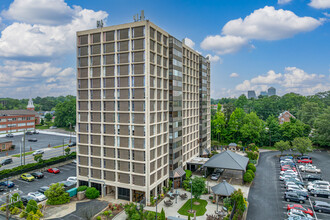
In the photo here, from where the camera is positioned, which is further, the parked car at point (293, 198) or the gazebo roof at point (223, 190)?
the parked car at point (293, 198)

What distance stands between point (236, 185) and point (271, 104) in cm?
11301

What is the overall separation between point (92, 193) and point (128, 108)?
51.9 feet

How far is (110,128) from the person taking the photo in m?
37.7

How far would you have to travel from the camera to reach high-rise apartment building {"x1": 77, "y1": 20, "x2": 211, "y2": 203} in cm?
3522

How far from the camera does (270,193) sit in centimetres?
4069

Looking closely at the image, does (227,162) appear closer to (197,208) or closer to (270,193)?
(270,193)

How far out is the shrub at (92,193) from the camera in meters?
37.1

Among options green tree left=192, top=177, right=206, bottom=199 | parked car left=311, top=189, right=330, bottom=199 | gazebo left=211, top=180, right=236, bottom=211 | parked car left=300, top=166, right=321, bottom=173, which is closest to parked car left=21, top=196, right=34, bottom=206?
green tree left=192, top=177, right=206, bottom=199

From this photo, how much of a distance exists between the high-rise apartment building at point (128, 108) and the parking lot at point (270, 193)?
1589 centimetres

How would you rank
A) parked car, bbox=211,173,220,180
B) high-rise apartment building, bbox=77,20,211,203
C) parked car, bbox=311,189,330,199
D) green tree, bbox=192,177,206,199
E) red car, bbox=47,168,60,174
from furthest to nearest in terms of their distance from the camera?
red car, bbox=47,168,60,174, parked car, bbox=211,173,220,180, parked car, bbox=311,189,330,199, green tree, bbox=192,177,206,199, high-rise apartment building, bbox=77,20,211,203

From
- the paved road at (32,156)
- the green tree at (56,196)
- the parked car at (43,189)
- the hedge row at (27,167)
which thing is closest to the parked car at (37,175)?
the hedge row at (27,167)

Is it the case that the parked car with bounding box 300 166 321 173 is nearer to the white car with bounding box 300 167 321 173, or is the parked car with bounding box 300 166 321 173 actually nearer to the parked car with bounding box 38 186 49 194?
the white car with bounding box 300 167 321 173

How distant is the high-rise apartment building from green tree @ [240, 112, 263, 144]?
1765 inches

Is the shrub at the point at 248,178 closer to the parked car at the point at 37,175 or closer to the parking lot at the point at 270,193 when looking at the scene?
the parking lot at the point at 270,193
